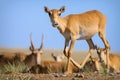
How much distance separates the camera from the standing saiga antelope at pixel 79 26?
46.0 feet

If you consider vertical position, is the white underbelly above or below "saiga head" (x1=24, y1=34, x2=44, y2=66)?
above

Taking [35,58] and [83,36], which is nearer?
[83,36]

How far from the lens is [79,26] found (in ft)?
48.6

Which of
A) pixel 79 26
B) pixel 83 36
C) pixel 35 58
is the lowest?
pixel 35 58

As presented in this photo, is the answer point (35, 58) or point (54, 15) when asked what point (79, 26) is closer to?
point (54, 15)

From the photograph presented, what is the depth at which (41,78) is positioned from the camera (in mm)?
10648

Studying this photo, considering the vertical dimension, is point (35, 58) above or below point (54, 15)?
below

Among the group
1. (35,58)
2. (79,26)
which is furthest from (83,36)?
(35,58)

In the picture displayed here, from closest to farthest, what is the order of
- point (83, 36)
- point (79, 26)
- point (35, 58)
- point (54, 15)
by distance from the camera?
point (54, 15) < point (83, 36) < point (79, 26) < point (35, 58)

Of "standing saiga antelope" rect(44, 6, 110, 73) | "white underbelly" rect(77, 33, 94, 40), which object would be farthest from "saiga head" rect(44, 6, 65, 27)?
"white underbelly" rect(77, 33, 94, 40)

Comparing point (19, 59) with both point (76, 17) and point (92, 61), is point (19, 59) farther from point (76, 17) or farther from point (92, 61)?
point (76, 17)

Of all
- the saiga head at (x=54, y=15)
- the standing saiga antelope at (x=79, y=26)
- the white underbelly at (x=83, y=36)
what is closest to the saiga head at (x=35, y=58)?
the standing saiga antelope at (x=79, y=26)

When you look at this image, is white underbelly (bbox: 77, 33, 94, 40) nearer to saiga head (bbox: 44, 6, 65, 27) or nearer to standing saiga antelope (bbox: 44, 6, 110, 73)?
standing saiga antelope (bbox: 44, 6, 110, 73)

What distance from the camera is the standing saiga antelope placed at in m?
14.0
